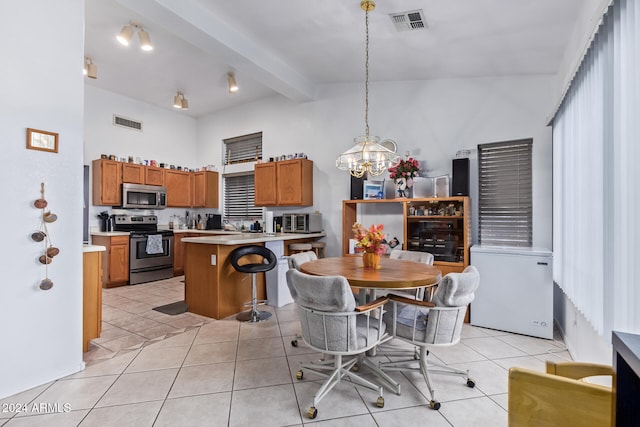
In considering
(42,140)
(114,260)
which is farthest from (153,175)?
(42,140)

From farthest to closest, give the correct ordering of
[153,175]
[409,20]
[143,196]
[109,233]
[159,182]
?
[159,182]
[153,175]
[143,196]
[109,233]
[409,20]

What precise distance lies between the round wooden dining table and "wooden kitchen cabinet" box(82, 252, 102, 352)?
1873 millimetres

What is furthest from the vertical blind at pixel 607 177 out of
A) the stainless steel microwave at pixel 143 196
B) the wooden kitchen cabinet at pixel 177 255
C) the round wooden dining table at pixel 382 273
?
the stainless steel microwave at pixel 143 196

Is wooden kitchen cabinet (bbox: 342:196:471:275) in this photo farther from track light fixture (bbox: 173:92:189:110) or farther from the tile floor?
track light fixture (bbox: 173:92:189:110)

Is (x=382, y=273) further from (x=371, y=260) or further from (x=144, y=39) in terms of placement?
(x=144, y=39)

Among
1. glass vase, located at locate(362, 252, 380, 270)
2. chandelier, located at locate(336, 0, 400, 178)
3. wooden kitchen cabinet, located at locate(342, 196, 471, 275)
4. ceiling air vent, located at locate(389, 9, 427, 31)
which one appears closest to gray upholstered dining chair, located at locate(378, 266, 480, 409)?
glass vase, located at locate(362, 252, 380, 270)

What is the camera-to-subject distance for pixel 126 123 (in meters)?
5.97

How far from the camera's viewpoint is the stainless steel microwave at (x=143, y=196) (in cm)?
564

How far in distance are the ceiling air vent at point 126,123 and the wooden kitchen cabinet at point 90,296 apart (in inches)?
162

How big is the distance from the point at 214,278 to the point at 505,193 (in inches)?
147

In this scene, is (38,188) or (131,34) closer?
(38,188)

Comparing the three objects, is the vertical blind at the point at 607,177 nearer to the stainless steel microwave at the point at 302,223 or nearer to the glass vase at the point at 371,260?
the glass vase at the point at 371,260

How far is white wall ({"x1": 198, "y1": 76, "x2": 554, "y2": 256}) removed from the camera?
11.9 feet

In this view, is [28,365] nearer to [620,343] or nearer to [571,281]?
[620,343]
